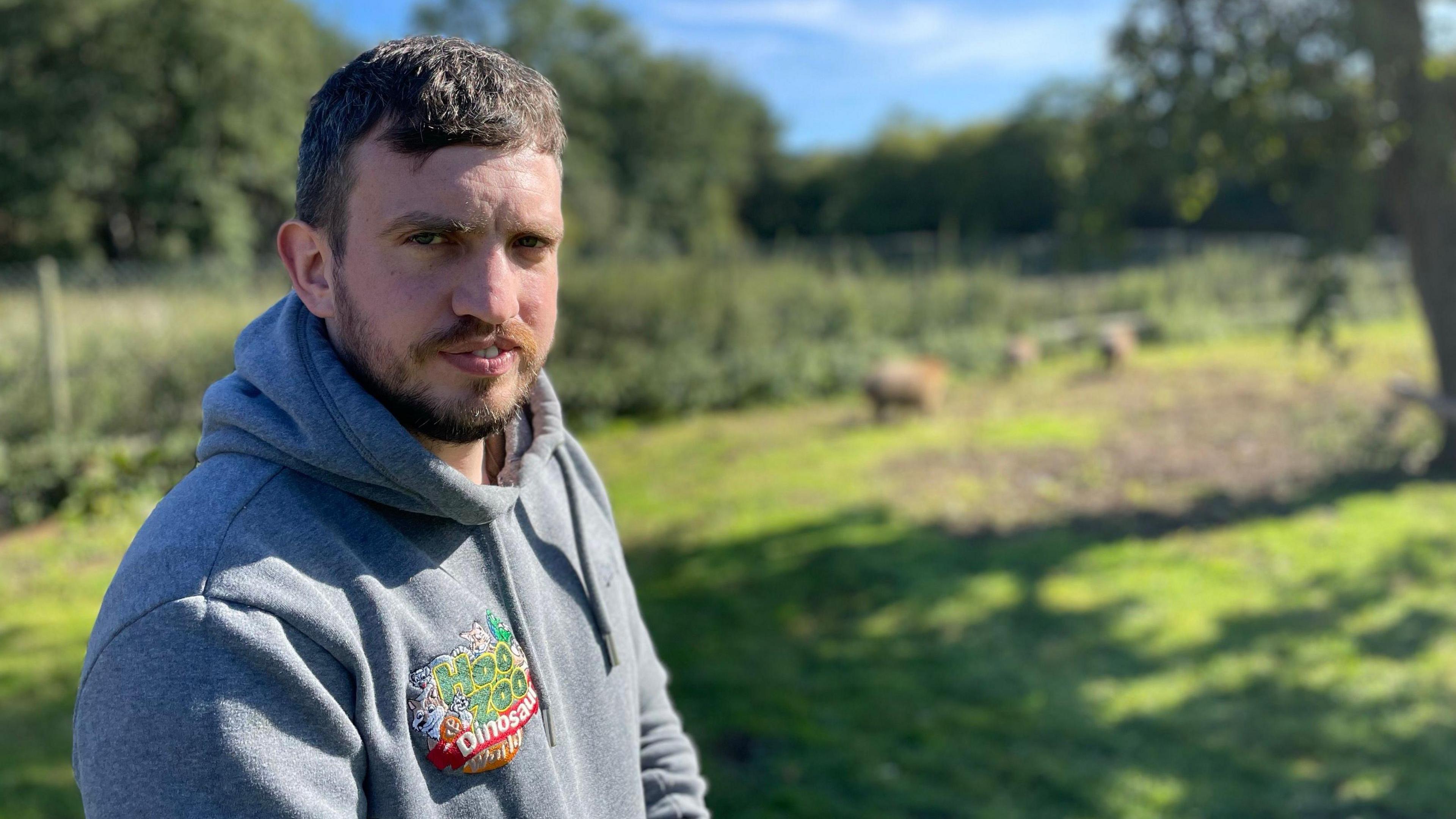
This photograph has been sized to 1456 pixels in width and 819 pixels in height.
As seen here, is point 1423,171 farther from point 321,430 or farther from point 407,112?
point 321,430

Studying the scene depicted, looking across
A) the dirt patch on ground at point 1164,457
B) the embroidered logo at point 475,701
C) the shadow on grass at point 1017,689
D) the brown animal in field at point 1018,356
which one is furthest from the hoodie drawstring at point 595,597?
the brown animal in field at point 1018,356

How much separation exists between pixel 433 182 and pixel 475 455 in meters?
0.43

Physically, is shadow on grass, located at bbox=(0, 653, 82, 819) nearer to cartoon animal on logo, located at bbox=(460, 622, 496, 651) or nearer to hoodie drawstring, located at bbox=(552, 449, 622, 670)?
hoodie drawstring, located at bbox=(552, 449, 622, 670)

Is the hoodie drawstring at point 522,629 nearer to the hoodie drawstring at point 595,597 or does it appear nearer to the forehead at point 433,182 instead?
the hoodie drawstring at point 595,597

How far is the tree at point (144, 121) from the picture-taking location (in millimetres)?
26438

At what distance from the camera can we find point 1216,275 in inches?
744

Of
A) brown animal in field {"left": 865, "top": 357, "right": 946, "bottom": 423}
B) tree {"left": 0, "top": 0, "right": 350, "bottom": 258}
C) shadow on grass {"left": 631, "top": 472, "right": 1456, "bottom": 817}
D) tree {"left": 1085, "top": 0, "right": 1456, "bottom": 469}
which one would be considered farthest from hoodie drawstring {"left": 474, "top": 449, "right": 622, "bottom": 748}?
tree {"left": 0, "top": 0, "right": 350, "bottom": 258}

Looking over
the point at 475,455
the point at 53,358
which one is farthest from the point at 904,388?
the point at 475,455

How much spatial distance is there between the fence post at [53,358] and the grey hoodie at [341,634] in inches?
292

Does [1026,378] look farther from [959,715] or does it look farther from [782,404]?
[959,715]

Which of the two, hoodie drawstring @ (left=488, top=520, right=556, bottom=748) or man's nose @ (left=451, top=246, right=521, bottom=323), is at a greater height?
man's nose @ (left=451, top=246, right=521, bottom=323)

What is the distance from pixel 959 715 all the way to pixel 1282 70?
16.9 ft

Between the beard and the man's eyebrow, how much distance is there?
11 cm

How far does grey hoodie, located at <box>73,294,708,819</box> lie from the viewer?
1052mm
